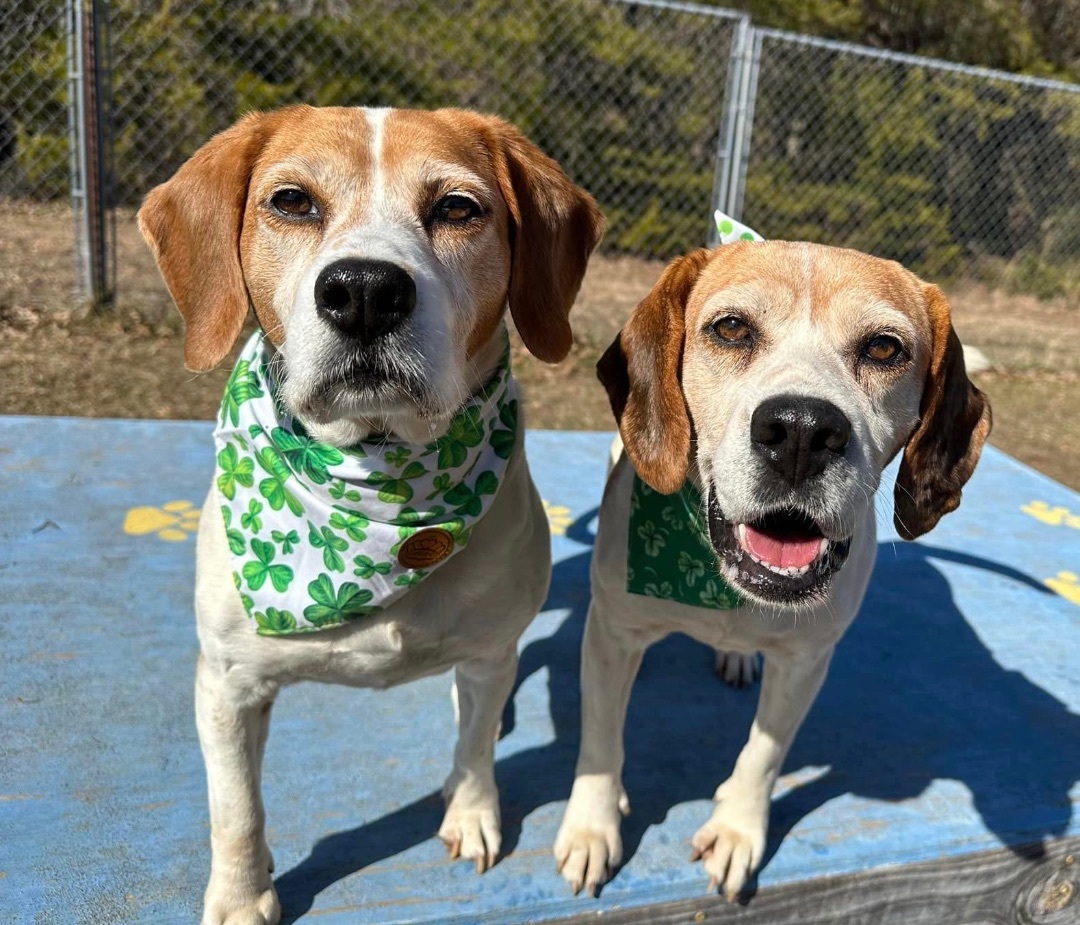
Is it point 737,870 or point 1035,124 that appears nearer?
point 737,870

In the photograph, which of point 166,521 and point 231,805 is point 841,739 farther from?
point 166,521

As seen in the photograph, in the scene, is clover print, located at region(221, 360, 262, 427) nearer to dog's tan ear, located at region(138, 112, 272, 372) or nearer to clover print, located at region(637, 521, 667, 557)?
dog's tan ear, located at region(138, 112, 272, 372)

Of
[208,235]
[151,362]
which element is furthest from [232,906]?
[151,362]

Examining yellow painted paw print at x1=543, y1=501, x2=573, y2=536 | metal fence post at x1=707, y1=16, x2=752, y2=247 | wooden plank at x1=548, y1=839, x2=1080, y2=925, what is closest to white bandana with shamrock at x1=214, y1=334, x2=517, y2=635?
wooden plank at x1=548, y1=839, x2=1080, y2=925

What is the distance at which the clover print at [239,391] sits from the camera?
2.13 meters

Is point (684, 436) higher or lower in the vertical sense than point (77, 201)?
higher

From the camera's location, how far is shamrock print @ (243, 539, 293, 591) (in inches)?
78.3

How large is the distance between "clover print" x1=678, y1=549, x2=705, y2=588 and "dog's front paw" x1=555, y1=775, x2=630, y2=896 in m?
0.66

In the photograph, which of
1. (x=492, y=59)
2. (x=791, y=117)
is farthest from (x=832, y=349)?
(x=791, y=117)

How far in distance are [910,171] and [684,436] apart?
461 inches

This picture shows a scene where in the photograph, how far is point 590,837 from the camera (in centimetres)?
233

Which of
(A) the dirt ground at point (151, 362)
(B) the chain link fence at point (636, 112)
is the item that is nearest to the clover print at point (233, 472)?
(A) the dirt ground at point (151, 362)

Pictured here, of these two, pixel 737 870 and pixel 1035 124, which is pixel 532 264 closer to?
pixel 737 870

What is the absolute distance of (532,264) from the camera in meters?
2.22
